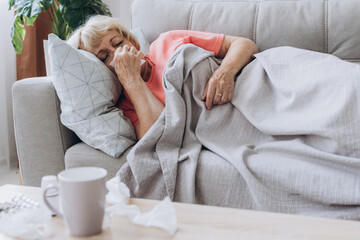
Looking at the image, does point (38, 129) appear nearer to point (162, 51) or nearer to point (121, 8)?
point (162, 51)

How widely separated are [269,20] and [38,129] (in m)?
1.03

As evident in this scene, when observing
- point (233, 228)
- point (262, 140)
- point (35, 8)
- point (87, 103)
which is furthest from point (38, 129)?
point (35, 8)

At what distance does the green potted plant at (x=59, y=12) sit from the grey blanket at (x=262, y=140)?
1.02 meters

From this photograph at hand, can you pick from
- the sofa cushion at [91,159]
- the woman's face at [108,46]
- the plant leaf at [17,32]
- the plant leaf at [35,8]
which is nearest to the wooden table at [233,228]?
the sofa cushion at [91,159]

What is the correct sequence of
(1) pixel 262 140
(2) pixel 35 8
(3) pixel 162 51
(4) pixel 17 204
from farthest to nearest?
(2) pixel 35 8 < (3) pixel 162 51 < (1) pixel 262 140 < (4) pixel 17 204

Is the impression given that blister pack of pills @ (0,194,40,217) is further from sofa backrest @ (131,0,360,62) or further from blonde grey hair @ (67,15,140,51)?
sofa backrest @ (131,0,360,62)

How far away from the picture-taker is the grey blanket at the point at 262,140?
926 mm

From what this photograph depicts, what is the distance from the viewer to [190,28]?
165 cm

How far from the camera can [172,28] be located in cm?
166

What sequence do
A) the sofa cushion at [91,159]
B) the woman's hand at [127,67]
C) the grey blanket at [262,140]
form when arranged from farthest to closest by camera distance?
1. the woman's hand at [127,67]
2. the sofa cushion at [91,159]
3. the grey blanket at [262,140]

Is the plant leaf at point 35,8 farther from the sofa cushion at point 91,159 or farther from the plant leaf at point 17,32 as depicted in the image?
the sofa cushion at point 91,159

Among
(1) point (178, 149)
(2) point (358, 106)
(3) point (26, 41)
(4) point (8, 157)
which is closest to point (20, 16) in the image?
(3) point (26, 41)

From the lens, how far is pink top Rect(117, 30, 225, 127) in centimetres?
136

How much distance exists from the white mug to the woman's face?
93 centimetres
